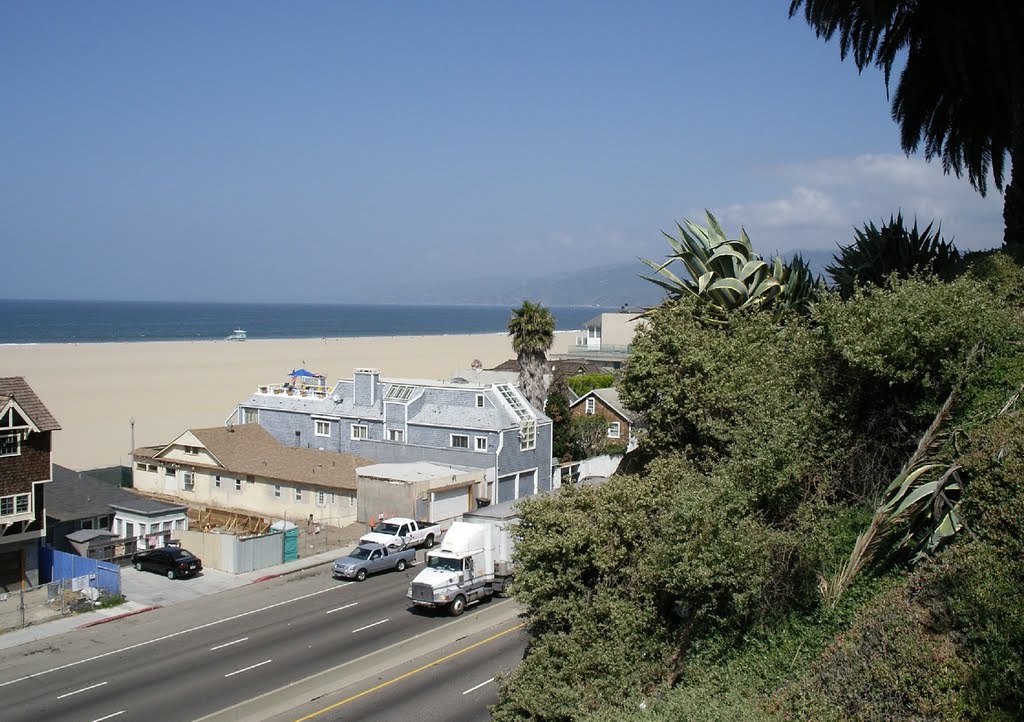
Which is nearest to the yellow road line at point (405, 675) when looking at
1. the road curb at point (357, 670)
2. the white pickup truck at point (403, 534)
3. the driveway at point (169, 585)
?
the road curb at point (357, 670)

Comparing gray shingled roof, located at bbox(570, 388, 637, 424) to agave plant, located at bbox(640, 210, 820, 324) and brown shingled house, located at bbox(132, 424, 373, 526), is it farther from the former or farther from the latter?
agave plant, located at bbox(640, 210, 820, 324)

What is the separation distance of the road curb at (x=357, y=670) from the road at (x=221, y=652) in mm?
48

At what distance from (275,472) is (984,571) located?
38.6m

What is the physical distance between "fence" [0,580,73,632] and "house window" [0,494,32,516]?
268 cm

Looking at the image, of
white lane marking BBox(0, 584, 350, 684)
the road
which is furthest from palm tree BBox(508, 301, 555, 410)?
white lane marking BBox(0, 584, 350, 684)

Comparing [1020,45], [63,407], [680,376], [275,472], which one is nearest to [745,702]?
[680,376]

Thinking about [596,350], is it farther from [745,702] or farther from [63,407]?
[745,702]

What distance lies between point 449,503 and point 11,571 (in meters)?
18.2

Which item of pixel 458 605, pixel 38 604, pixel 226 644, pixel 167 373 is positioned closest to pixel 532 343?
pixel 458 605

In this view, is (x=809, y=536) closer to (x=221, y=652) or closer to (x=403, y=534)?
(x=221, y=652)

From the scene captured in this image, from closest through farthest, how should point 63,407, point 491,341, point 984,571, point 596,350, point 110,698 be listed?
point 984,571, point 110,698, point 63,407, point 596,350, point 491,341

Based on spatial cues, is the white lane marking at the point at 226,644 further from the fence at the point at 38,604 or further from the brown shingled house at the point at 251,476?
the brown shingled house at the point at 251,476

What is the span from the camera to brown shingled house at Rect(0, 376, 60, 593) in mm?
29375

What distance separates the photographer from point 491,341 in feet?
587
